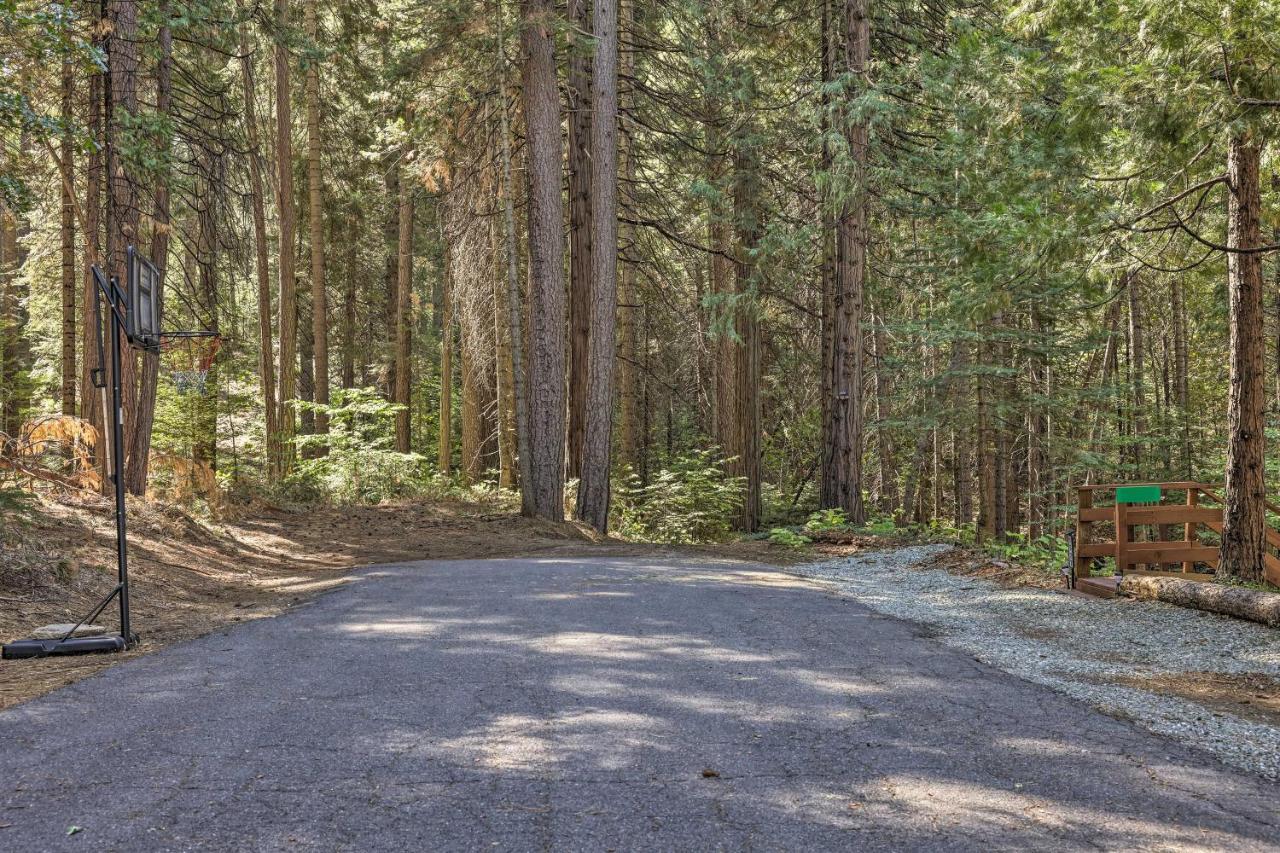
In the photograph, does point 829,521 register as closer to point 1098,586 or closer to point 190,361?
point 1098,586

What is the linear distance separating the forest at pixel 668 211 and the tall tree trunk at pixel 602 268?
0.18ft

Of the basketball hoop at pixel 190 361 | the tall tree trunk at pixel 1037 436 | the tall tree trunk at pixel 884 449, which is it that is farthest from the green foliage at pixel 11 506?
the tall tree trunk at pixel 884 449

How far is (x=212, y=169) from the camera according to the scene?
45.3ft

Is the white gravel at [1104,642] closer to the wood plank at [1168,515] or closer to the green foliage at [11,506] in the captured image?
the wood plank at [1168,515]

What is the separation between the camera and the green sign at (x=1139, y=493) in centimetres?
928

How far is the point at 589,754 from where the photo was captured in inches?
162

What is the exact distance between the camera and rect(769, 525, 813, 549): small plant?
14.4 m

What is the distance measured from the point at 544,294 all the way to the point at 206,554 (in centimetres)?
684

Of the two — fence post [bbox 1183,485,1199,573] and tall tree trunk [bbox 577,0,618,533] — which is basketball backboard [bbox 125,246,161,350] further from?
fence post [bbox 1183,485,1199,573]

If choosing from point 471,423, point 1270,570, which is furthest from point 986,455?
point 471,423

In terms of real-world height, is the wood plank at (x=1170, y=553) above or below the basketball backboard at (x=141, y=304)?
below

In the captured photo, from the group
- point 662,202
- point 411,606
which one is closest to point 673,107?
point 662,202

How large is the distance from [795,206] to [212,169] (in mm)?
12003

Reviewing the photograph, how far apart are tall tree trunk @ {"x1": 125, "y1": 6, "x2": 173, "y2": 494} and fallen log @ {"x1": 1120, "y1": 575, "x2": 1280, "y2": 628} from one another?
12129 mm
